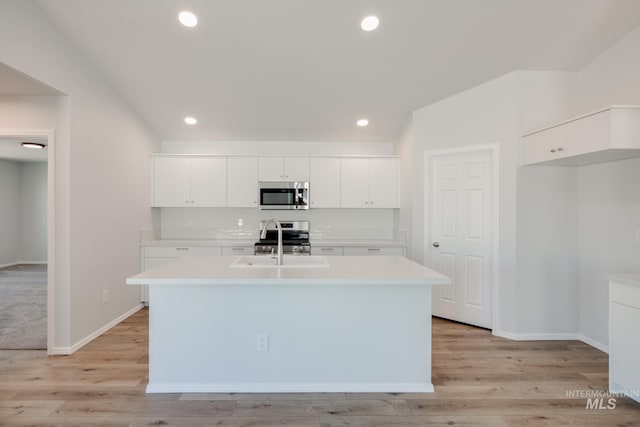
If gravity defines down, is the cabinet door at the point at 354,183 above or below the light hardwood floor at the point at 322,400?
above

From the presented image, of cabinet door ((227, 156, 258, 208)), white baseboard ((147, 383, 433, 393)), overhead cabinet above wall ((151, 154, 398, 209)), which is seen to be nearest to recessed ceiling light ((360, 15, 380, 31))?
overhead cabinet above wall ((151, 154, 398, 209))

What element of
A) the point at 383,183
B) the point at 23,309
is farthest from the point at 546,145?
the point at 23,309

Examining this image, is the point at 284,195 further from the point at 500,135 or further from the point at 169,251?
the point at 500,135

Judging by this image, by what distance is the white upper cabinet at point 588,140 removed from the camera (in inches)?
86.1

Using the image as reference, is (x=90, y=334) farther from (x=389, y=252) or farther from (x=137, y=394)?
(x=389, y=252)

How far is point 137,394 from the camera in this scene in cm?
219

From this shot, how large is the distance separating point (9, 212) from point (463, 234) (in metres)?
9.14

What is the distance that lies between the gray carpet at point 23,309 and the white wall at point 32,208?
994 mm

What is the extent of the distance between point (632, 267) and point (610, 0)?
209 cm

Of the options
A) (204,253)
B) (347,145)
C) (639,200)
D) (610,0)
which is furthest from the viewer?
(347,145)

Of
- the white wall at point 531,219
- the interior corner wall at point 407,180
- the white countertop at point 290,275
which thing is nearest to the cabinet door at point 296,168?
the interior corner wall at point 407,180

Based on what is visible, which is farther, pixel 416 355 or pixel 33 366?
pixel 33 366

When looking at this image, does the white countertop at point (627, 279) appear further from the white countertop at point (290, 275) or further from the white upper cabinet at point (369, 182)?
the white upper cabinet at point (369, 182)

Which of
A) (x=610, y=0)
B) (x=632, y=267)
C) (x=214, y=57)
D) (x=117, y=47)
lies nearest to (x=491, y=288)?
(x=632, y=267)
